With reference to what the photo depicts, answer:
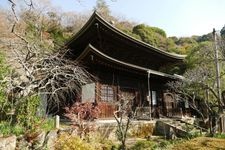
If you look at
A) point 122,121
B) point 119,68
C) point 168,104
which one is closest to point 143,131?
point 122,121

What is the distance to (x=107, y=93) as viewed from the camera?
753 inches

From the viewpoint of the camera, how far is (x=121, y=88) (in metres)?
20.4

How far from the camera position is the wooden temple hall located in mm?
18281

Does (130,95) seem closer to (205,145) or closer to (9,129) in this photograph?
(205,145)

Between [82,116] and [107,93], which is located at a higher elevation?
[107,93]

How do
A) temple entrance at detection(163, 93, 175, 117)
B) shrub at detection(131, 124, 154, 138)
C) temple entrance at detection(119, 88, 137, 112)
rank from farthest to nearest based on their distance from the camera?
temple entrance at detection(163, 93, 175, 117)
temple entrance at detection(119, 88, 137, 112)
shrub at detection(131, 124, 154, 138)

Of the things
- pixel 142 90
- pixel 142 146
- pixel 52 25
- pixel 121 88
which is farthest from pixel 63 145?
pixel 52 25

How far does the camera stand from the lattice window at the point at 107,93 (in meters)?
18.8

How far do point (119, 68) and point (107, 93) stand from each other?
1.84m

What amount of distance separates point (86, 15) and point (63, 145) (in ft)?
177

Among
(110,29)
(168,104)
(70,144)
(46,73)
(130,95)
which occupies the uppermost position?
(110,29)

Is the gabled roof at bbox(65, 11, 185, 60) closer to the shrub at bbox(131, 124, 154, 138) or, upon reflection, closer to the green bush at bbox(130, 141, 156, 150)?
the shrub at bbox(131, 124, 154, 138)

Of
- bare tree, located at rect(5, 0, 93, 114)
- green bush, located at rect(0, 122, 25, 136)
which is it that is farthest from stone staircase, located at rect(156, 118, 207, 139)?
green bush, located at rect(0, 122, 25, 136)

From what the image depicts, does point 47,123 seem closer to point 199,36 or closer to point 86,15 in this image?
point 86,15
